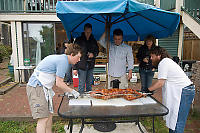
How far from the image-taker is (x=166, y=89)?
7.57 ft

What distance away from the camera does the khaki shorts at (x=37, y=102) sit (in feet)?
7.04

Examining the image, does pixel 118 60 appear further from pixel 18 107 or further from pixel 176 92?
pixel 18 107

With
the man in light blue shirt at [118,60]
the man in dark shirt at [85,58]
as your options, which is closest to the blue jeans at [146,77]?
the man in light blue shirt at [118,60]

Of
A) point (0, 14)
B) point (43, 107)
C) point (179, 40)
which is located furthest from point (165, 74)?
point (0, 14)

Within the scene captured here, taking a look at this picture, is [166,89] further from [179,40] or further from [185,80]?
[179,40]

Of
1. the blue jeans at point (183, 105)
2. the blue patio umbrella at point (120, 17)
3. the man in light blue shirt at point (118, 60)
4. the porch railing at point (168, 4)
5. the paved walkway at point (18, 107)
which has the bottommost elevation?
the paved walkway at point (18, 107)

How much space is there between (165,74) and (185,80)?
33cm

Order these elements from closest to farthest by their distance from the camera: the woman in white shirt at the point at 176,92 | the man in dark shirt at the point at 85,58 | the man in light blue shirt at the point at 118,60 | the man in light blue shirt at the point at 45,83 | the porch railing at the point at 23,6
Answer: the man in light blue shirt at the point at 45,83, the woman in white shirt at the point at 176,92, the man in light blue shirt at the point at 118,60, the man in dark shirt at the point at 85,58, the porch railing at the point at 23,6

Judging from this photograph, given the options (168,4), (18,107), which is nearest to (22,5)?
(18,107)

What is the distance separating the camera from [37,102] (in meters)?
→ 2.16

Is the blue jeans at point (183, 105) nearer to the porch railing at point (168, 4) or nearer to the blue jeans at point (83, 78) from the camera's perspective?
the blue jeans at point (83, 78)

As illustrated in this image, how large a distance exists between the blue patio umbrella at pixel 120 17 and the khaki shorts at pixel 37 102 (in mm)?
1081

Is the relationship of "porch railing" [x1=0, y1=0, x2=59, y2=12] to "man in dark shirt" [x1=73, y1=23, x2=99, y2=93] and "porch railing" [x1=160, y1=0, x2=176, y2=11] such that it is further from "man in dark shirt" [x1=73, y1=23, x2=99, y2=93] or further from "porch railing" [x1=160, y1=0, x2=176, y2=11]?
"porch railing" [x1=160, y1=0, x2=176, y2=11]

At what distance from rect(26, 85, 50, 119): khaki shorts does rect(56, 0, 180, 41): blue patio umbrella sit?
3.55ft
